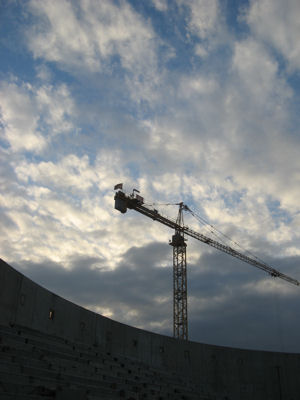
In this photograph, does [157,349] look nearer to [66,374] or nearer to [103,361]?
[103,361]

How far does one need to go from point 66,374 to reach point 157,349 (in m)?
22.4

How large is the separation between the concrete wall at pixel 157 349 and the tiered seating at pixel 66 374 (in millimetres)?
1602

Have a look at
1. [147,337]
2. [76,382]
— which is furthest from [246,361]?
[76,382]

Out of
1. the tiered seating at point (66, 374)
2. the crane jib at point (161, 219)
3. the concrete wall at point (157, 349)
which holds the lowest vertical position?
the tiered seating at point (66, 374)

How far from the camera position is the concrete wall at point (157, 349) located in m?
25.9

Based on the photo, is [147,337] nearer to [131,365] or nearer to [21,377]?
[131,365]

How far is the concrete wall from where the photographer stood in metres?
25.9

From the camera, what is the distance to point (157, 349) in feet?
136

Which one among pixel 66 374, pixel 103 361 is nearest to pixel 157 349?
pixel 103 361

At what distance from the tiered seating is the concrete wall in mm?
1602

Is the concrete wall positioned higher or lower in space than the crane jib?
lower

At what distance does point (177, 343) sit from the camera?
44.0 m

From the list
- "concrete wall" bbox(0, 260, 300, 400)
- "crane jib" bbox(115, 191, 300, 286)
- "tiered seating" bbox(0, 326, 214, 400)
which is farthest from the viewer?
"crane jib" bbox(115, 191, 300, 286)

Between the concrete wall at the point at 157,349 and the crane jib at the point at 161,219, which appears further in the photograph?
the crane jib at the point at 161,219
